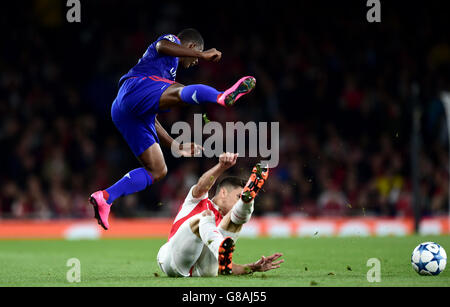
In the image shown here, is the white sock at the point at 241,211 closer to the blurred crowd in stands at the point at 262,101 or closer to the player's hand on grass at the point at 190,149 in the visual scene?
the player's hand on grass at the point at 190,149

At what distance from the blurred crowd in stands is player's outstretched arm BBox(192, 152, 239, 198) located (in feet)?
22.8

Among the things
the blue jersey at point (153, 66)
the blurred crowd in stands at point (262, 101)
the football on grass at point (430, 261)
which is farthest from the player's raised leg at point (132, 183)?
the blurred crowd in stands at point (262, 101)

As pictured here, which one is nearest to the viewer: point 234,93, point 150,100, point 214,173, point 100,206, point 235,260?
point 234,93

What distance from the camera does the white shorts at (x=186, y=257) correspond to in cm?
651

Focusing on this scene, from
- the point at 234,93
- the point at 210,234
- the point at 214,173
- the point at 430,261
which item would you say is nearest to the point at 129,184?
the point at 214,173

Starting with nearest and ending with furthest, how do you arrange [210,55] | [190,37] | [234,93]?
[234,93], [210,55], [190,37]

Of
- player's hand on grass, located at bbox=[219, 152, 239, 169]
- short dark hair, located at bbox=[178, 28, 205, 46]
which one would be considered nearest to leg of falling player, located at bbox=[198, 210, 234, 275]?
player's hand on grass, located at bbox=[219, 152, 239, 169]

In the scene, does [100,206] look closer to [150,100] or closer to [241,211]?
[150,100]

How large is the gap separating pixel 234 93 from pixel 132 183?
170 centimetres

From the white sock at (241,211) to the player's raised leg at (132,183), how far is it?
1.30m

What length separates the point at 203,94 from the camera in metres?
6.25

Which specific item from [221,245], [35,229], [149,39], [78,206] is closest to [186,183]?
[78,206]

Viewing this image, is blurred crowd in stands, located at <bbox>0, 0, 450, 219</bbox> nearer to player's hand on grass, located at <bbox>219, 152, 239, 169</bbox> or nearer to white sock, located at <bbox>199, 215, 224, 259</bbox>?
player's hand on grass, located at <bbox>219, 152, 239, 169</bbox>
